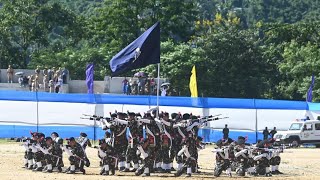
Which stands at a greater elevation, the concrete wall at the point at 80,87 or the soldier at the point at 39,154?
the concrete wall at the point at 80,87

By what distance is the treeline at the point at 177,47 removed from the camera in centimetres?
7594

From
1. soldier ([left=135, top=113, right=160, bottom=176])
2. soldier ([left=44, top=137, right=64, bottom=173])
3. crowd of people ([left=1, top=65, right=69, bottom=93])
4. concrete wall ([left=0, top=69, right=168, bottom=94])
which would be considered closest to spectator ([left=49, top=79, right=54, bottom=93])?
crowd of people ([left=1, top=65, right=69, bottom=93])

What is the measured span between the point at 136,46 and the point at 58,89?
88.4ft

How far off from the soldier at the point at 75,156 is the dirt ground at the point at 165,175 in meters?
0.40

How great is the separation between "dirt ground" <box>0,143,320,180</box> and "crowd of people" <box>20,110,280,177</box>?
0.40 meters

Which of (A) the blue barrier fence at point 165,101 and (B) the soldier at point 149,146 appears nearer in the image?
(B) the soldier at point 149,146

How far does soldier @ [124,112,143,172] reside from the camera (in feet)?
106

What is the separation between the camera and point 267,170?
3291 centimetres

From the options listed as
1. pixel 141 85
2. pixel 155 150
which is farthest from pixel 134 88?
pixel 155 150

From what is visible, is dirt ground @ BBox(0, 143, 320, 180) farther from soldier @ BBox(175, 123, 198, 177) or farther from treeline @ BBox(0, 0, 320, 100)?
treeline @ BBox(0, 0, 320, 100)

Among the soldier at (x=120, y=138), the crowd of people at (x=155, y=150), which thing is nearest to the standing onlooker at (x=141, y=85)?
the crowd of people at (x=155, y=150)

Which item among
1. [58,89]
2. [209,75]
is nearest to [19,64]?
[209,75]

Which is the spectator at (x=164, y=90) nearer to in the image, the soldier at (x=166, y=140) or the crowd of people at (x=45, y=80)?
the crowd of people at (x=45, y=80)

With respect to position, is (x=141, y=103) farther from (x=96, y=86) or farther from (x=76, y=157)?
(x=76, y=157)
